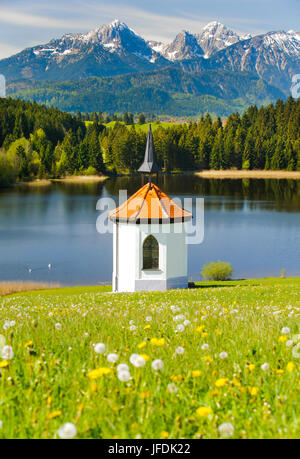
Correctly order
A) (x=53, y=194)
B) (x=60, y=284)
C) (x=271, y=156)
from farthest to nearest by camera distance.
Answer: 1. (x=271, y=156)
2. (x=53, y=194)
3. (x=60, y=284)

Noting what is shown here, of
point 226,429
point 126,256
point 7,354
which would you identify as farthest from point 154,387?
point 126,256

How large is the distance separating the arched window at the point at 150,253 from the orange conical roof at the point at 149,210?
1404 millimetres

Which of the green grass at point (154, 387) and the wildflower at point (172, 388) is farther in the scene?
the wildflower at point (172, 388)

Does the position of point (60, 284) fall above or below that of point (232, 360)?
below

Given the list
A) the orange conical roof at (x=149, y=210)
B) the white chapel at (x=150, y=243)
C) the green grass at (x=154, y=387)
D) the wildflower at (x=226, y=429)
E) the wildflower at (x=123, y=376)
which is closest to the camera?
the wildflower at (x=226, y=429)

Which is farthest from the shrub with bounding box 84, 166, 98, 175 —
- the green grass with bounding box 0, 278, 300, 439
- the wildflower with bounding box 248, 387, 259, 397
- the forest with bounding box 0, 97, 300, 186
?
the wildflower with bounding box 248, 387, 259, 397

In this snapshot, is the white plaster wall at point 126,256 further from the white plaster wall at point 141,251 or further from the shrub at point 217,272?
the shrub at point 217,272

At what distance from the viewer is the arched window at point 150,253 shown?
2567 centimetres

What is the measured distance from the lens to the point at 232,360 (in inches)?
198

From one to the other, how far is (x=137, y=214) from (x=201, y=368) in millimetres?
20280

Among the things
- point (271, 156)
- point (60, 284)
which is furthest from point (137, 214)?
point (271, 156)

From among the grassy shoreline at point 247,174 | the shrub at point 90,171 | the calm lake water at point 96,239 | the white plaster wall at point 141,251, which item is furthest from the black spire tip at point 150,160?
the grassy shoreline at point 247,174
